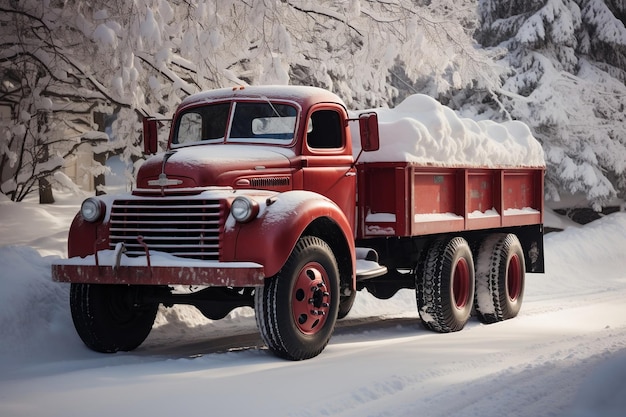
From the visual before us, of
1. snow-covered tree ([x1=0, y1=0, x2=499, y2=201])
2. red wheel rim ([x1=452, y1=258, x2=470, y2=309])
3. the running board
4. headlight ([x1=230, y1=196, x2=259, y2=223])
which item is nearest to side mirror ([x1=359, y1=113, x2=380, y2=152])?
the running board

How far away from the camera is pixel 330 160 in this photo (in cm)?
948

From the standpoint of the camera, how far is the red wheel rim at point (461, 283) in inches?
443

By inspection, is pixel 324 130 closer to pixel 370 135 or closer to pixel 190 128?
pixel 370 135

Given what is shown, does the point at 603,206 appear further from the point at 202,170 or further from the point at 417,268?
the point at 202,170

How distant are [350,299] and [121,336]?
268 cm

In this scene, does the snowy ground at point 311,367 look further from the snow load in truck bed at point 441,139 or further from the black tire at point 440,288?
the snow load in truck bed at point 441,139

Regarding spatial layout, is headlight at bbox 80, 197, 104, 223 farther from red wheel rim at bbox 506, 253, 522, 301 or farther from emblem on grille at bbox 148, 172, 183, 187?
red wheel rim at bbox 506, 253, 522, 301

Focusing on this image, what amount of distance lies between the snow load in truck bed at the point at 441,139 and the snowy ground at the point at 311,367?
6.23 ft

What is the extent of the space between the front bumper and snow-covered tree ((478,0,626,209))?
552 inches

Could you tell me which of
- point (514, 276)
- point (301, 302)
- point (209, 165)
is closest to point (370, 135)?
point (209, 165)

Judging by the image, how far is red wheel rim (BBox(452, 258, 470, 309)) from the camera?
11250 mm

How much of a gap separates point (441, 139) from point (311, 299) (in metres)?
3.13

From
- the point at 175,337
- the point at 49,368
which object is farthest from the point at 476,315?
the point at 49,368

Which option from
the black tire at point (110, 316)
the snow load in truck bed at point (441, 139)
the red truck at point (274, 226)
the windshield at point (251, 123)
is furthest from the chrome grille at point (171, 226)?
the snow load in truck bed at point (441, 139)
